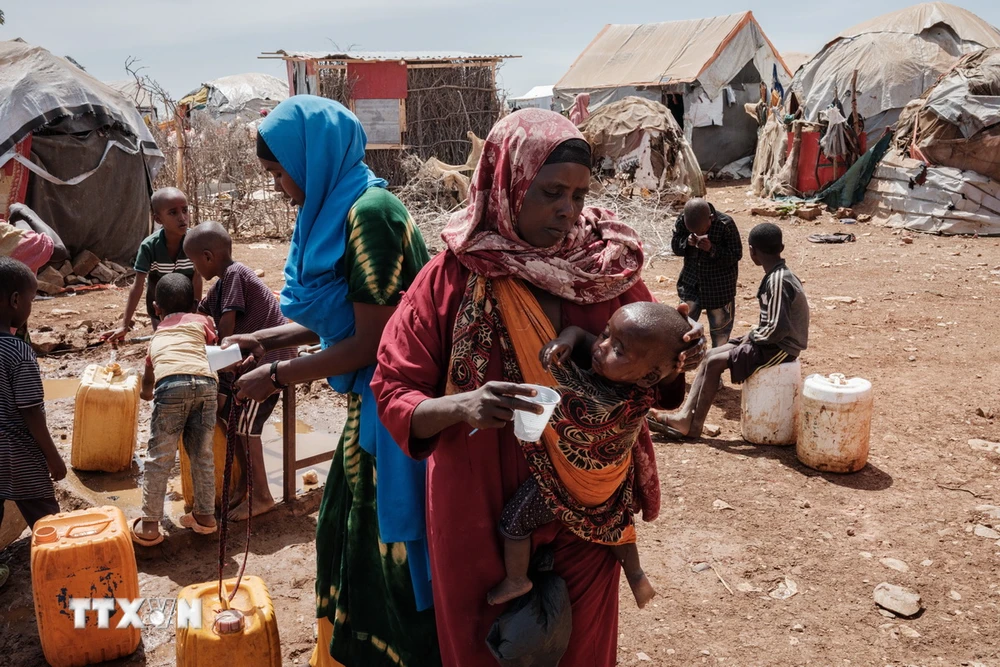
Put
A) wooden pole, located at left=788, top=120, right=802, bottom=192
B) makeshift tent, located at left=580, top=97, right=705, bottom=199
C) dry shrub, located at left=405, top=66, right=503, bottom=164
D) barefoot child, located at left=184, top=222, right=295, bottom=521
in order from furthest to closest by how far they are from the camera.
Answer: dry shrub, located at left=405, top=66, right=503, bottom=164, wooden pole, located at left=788, top=120, right=802, bottom=192, makeshift tent, located at left=580, top=97, right=705, bottom=199, barefoot child, located at left=184, top=222, right=295, bottom=521

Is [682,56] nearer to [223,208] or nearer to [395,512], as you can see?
[223,208]

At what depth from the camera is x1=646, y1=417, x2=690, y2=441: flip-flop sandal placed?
5.22m

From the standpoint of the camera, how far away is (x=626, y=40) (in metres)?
24.1

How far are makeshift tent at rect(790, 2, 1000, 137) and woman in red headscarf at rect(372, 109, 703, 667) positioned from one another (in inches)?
653

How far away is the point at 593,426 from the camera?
1.64 m

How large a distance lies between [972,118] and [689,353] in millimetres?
13145

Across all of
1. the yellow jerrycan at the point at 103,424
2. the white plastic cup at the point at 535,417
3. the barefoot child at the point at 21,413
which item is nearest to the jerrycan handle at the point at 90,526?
the barefoot child at the point at 21,413

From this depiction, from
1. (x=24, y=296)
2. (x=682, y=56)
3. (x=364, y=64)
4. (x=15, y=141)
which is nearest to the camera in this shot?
(x=24, y=296)

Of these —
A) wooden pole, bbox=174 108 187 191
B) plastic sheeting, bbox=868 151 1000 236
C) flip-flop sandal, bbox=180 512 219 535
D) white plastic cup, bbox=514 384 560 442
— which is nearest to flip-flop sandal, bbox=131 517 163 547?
flip-flop sandal, bbox=180 512 219 535

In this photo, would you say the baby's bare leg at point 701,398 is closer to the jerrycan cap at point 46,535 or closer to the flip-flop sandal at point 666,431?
the flip-flop sandal at point 666,431

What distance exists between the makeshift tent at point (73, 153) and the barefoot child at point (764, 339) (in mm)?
8498

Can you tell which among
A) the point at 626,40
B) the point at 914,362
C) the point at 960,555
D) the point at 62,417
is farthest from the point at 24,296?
the point at 626,40

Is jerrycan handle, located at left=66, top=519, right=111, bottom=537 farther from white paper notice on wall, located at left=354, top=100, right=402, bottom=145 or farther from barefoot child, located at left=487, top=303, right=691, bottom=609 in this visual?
white paper notice on wall, located at left=354, top=100, right=402, bottom=145

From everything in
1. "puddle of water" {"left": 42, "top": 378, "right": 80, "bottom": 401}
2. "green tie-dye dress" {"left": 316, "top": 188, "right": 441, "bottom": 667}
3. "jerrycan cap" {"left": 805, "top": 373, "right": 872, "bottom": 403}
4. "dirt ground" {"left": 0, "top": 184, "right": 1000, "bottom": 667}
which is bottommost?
"puddle of water" {"left": 42, "top": 378, "right": 80, "bottom": 401}
